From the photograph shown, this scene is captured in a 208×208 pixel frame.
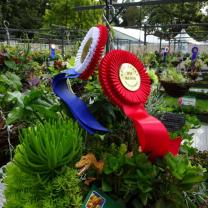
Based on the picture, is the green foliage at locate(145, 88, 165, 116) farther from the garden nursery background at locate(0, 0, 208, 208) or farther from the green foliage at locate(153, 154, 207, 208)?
the green foliage at locate(153, 154, 207, 208)

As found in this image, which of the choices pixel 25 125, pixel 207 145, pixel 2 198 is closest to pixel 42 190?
pixel 2 198

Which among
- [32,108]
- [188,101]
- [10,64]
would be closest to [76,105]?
[32,108]

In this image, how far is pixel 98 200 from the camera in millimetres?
1009

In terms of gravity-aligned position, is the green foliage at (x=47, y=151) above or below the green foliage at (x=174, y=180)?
above

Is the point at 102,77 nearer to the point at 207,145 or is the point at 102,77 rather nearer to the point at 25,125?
the point at 25,125

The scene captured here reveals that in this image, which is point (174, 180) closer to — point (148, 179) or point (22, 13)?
point (148, 179)

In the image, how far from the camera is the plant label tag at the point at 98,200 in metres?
1.00

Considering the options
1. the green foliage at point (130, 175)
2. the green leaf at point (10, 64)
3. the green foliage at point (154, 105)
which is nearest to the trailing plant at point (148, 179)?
the green foliage at point (130, 175)

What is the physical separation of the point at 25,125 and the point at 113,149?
0.56 metres

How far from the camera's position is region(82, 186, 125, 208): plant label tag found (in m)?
1.00

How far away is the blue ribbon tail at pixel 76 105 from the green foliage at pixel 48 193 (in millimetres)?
218

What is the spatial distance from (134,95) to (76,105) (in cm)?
22

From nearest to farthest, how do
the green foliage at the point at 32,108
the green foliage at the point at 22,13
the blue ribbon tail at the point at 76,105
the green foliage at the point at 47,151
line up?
the green foliage at the point at 47,151 → the blue ribbon tail at the point at 76,105 → the green foliage at the point at 32,108 → the green foliage at the point at 22,13

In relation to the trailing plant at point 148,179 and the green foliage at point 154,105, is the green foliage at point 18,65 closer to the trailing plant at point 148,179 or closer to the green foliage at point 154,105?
the green foliage at point 154,105
